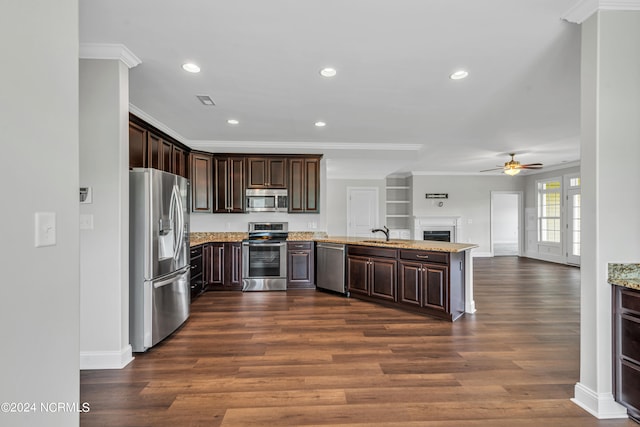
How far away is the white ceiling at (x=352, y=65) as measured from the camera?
1.89 metres

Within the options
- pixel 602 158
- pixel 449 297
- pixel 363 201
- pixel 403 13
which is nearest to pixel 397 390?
pixel 449 297

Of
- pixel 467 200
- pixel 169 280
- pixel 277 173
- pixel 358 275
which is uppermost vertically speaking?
pixel 277 173

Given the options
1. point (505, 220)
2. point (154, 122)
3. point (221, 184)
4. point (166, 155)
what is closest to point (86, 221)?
point (166, 155)

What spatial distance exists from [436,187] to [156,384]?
8227 mm

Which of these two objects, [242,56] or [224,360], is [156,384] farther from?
[242,56]

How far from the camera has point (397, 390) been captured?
2.10 meters

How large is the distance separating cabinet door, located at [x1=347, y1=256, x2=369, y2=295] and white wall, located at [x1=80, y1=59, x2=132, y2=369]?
299 cm

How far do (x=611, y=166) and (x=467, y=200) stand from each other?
24.0ft

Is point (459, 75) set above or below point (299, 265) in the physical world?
above

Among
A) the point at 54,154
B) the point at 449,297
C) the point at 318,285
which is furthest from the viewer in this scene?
the point at 318,285

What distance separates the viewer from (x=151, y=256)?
269 centimetres

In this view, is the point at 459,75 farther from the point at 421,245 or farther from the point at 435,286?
the point at 435,286

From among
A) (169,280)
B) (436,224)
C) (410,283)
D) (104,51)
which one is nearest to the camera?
(104,51)

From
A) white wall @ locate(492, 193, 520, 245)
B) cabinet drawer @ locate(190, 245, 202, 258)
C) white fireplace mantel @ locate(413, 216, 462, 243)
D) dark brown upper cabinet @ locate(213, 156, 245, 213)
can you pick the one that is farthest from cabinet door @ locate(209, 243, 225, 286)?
white wall @ locate(492, 193, 520, 245)
